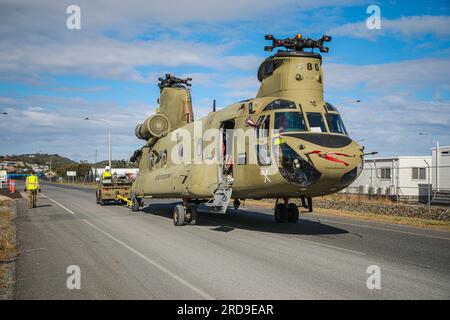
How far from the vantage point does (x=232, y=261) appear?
872 centimetres

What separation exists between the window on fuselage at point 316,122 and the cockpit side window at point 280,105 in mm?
535

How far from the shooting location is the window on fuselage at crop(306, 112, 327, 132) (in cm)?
1170

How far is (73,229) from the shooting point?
13.9m

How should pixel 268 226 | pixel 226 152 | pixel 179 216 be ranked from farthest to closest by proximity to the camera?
1. pixel 179 216
2. pixel 268 226
3. pixel 226 152

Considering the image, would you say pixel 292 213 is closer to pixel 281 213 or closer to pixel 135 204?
pixel 281 213

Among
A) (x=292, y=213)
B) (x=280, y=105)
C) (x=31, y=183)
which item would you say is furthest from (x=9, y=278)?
(x=31, y=183)

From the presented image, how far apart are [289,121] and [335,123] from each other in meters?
1.39

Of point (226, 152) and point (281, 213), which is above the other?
point (226, 152)

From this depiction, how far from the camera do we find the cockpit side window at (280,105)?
→ 12.1 meters

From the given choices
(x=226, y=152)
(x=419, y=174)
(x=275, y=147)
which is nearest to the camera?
(x=275, y=147)

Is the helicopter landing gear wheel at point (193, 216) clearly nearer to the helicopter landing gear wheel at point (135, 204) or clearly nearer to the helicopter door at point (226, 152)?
the helicopter door at point (226, 152)

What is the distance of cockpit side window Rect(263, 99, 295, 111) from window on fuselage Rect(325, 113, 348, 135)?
3.42ft

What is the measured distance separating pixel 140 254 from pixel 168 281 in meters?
2.51
